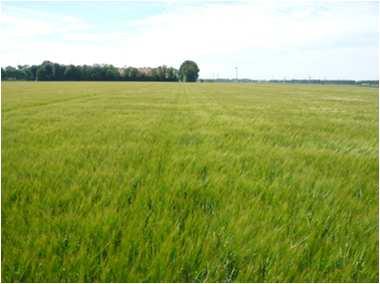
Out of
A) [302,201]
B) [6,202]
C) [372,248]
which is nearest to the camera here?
[372,248]

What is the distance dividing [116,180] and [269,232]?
219cm

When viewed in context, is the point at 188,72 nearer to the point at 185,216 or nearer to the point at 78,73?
the point at 78,73

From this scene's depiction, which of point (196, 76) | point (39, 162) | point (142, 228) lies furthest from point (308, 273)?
point (196, 76)

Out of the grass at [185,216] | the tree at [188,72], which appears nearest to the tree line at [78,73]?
the tree at [188,72]

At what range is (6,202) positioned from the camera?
11.5ft

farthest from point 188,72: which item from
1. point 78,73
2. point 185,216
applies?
point 185,216

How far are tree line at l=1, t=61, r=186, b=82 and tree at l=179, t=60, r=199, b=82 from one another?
59.1 feet

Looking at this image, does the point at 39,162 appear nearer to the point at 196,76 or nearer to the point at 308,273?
the point at 308,273

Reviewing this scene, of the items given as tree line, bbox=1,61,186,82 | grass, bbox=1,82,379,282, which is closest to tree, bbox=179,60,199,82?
tree line, bbox=1,61,186,82

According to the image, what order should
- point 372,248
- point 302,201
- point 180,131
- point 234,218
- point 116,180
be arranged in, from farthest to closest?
point 180,131
point 116,180
point 302,201
point 234,218
point 372,248

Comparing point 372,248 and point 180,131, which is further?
point 180,131

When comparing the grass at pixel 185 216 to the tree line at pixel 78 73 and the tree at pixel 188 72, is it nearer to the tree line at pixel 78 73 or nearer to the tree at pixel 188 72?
the tree line at pixel 78 73

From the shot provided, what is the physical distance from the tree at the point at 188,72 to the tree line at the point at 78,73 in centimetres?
1800

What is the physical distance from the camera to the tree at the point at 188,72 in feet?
523
